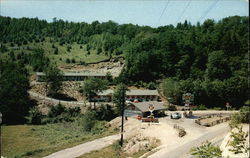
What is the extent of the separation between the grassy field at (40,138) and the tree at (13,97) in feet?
19.4

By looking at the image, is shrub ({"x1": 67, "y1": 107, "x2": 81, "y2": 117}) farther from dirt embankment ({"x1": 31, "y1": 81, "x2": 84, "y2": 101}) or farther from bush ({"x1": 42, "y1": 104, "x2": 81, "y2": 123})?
dirt embankment ({"x1": 31, "y1": 81, "x2": 84, "y2": 101})

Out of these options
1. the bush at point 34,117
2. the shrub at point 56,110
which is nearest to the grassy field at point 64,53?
the shrub at point 56,110

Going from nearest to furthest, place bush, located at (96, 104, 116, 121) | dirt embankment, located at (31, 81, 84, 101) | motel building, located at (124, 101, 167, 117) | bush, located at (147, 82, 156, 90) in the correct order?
motel building, located at (124, 101, 167, 117)
bush, located at (96, 104, 116, 121)
bush, located at (147, 82, 156, 90)
dirt embankment, located at (31, 81, 84, 101)

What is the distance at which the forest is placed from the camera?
65.1 meters

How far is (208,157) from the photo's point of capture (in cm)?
716

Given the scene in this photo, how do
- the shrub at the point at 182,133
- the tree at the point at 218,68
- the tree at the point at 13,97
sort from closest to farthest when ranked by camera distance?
the shrub at the point at 182,133 < the tree at the point at 13,97 < the tree at the point at 218,68

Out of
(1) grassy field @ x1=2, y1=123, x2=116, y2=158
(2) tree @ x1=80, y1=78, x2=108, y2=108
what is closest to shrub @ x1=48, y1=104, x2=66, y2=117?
(1) grassy field @ x1=2, y1=123, x2=116, y2=158

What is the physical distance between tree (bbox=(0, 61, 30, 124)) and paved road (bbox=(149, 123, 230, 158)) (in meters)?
42.9

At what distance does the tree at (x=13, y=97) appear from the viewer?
64062 mm

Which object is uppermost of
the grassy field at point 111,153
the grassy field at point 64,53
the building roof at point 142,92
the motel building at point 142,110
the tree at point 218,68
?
the grassy field at point 64,53

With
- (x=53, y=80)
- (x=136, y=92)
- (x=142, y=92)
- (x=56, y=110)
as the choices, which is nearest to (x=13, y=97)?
(x=56, y=110)

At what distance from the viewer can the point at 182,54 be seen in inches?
3349

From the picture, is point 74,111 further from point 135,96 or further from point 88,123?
point 135,96

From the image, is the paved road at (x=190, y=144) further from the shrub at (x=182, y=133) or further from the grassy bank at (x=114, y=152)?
the grassy bank at (x=114, y=152)
